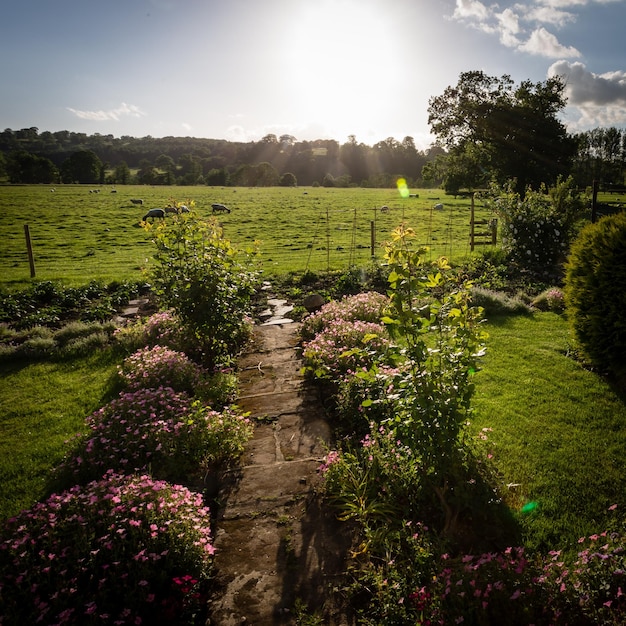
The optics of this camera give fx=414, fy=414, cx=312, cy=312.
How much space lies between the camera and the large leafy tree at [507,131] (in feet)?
103

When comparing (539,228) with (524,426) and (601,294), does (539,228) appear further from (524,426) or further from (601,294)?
(524,426)

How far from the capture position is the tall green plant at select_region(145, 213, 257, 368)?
7.19 metres

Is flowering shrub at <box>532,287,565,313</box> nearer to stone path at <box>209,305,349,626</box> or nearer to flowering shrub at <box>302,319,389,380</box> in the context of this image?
flowering shrub at <box>302,319,389,380</box>

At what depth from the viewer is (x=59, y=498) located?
3.85 meters

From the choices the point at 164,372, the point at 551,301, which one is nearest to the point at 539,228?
the point at 551,301

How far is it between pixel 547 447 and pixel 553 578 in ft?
8.33

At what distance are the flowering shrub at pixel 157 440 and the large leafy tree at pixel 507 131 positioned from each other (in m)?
31.7

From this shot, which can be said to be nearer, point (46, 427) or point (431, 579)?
point (431, 579)

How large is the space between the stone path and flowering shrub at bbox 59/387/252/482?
0.39 m

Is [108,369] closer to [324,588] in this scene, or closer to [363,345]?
[363,345]

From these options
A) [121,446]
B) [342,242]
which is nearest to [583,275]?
[121,446]

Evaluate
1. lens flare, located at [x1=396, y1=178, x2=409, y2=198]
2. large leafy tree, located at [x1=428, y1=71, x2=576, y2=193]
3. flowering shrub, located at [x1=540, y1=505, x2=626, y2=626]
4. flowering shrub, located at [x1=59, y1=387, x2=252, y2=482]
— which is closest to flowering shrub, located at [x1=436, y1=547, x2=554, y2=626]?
flowering shrub, located at [x1=540, y1=505, x2=626, y2=626]

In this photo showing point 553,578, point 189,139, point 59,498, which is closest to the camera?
point 553,578

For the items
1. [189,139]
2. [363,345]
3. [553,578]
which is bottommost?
[553,578]
